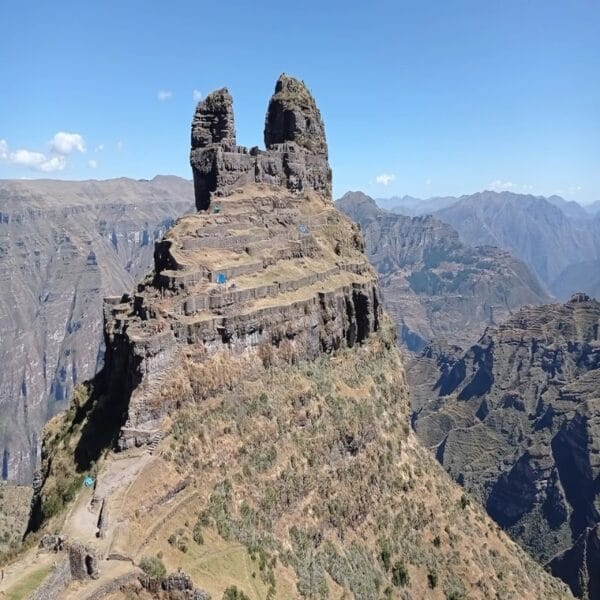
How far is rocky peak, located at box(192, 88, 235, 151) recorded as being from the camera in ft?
324

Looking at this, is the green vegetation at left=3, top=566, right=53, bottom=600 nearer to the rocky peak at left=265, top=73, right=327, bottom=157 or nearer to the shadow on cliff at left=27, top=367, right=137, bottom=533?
the shadow on cliff at left=27, top=367, right=137, bottom=533

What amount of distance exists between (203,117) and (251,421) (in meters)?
55.2

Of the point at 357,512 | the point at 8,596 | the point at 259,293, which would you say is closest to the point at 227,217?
the point at 259,293

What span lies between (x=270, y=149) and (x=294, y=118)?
434 inches

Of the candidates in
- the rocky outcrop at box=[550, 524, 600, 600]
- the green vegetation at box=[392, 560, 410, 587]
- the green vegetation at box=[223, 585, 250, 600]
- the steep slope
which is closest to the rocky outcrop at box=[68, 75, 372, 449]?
the steep slope

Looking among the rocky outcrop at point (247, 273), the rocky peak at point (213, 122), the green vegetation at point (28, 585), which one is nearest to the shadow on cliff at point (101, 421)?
the rocky outcrop at point (247, 273)

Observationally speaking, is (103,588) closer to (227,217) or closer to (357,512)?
(357,512)

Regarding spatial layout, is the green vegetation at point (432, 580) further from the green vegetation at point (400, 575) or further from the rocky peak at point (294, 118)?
the rocky peak at point (294, 118)

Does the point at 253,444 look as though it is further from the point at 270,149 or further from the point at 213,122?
the point at 213,122

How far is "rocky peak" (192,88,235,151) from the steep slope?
90cm

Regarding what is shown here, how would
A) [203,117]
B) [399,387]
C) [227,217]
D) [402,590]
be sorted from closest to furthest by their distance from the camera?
[402,590] < [227,217] < [399,387] < [203,117]

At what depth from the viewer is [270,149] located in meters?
102

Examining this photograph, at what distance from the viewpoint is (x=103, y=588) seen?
40312 mm

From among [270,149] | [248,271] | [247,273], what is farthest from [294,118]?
[247,273]
